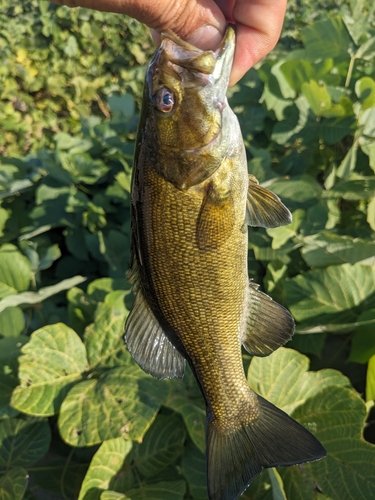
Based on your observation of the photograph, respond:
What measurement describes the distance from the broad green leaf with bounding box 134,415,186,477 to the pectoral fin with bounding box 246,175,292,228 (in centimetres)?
88

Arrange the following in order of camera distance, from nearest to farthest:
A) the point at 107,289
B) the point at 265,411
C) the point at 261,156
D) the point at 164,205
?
the point at 164,205 → the point at 265,411 → the point at 107,289 → the point at 261,156

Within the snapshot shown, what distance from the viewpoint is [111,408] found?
4.82 ft

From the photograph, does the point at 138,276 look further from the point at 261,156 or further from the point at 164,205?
the point at 261,156

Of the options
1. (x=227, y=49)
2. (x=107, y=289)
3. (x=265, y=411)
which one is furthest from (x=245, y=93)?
(x=265, y=411)

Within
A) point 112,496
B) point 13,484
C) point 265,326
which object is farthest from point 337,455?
point 13,484

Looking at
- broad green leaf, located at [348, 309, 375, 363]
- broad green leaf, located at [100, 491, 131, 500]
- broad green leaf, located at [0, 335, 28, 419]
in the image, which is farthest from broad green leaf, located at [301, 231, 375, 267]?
broad green leaf, located at [0, 335, 28, 419]

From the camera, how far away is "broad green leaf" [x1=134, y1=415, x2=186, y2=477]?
154cm

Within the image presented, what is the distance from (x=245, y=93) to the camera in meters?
3.08

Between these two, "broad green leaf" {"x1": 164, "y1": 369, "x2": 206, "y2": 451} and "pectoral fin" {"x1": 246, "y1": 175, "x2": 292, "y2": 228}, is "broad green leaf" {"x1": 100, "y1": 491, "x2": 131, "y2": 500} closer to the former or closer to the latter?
"broad green leaf" {"x1": 164, "y1": 369, "x2": 206, "y2": 451}

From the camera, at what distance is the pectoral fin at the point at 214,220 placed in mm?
1117

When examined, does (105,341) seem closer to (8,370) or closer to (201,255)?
(8,370)

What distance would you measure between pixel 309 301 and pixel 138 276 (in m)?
0.90

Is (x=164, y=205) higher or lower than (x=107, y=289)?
higher

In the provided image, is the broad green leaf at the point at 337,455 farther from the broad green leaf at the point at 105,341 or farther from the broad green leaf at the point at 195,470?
the broad green leaf at the point at 105,341
